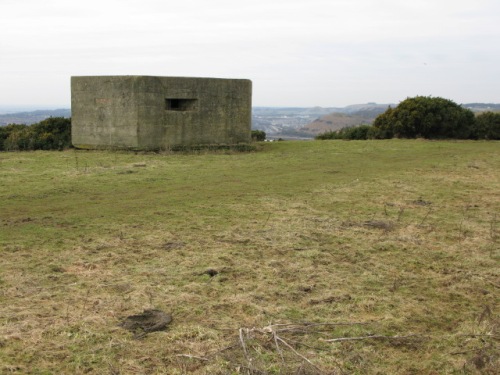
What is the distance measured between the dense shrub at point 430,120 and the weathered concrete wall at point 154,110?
6394 mm

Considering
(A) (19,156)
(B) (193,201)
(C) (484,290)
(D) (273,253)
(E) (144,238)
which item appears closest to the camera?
(C) (484,290)

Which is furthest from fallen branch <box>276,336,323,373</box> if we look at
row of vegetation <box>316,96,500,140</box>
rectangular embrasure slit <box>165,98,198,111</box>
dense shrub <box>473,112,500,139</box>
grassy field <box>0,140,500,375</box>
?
dense shrub <box>473,112,500,139</box>

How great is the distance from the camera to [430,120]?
1766cm

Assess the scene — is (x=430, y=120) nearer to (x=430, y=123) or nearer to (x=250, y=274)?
(x=430, y=123)

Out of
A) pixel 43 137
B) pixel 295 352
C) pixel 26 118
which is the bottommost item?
pixel 295 352

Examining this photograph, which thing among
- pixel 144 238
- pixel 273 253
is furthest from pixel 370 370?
pixel 144 238

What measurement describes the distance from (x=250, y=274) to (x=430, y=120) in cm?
1430

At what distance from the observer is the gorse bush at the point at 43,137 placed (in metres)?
15.1

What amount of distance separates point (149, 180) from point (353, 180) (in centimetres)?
351

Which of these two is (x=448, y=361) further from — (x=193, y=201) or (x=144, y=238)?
(x=193, y=201)

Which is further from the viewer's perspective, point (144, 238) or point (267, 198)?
point (267, 198)

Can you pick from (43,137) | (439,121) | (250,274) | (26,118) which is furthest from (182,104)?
(26,118)

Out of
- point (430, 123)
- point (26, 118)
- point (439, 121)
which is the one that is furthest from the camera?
point (26, 118)

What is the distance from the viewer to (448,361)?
132 inches
